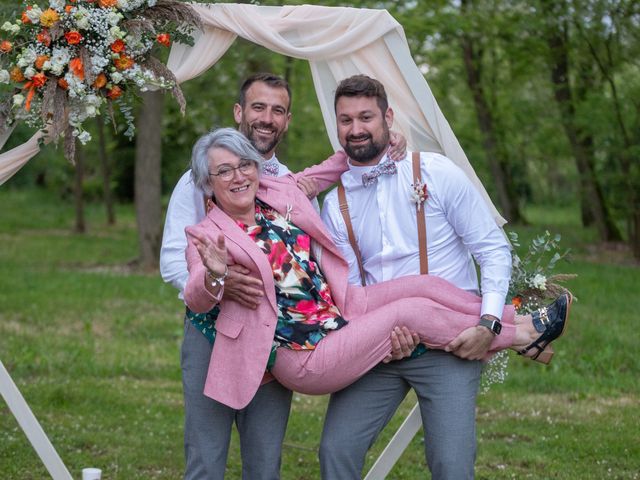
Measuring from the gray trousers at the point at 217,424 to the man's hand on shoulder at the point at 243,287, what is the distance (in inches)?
14.9

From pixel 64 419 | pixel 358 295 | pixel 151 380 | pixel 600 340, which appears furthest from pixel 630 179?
pixel 358 295

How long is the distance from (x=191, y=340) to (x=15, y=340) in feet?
21.1

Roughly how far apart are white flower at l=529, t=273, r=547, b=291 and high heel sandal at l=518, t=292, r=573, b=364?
0.97 feet

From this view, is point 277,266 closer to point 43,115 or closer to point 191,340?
point 191,340

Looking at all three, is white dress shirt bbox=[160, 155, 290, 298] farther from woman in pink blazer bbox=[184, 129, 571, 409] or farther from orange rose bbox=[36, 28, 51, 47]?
orange rose bbox=[36, 28, 51, 47]

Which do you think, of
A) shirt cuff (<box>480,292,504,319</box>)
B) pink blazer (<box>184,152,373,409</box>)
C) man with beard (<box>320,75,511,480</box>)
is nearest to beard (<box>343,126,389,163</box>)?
man with beard (<box>320,75,511,480</box>)

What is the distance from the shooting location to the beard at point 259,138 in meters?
4.73

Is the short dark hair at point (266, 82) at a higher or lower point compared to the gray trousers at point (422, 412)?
higher

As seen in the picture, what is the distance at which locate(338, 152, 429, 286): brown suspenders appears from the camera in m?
4.48

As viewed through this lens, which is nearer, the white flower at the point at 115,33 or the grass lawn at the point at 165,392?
the white flower at the point at 115,33

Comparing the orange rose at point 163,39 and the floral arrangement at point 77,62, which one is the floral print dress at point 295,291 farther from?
the orange rose at point 163,39

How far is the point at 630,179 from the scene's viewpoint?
1700 centimetres

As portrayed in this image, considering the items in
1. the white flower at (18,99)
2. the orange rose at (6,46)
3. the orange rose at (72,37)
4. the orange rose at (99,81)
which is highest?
the orange rose at (72,37)

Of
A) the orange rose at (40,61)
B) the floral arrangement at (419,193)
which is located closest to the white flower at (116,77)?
the orange rose at (40,61)
